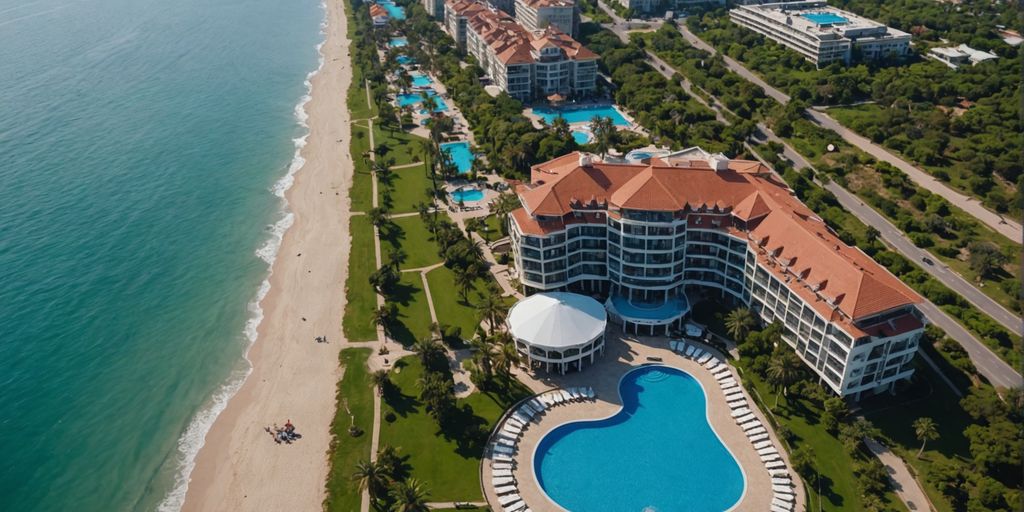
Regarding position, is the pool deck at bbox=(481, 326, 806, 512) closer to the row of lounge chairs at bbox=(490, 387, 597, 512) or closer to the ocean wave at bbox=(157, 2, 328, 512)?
the row of lounge chairs at bbox=(490, 387, 597, 512)

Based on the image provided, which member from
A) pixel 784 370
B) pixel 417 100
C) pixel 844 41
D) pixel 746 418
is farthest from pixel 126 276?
pixel 844 41

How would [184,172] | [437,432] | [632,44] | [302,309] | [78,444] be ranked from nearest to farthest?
1. [437,432]
2. [78,444]
3. [302,309]
4. [184,172]
5. [632,44]

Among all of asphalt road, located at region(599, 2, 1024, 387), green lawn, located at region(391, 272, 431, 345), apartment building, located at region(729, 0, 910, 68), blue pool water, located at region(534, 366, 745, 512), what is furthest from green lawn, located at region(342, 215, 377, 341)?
apartment building, located at region(729, 0, 910, 68)

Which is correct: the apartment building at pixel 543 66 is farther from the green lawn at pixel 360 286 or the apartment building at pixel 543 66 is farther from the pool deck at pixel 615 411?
the pool deck at pixel 615 411

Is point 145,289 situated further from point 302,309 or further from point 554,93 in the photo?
point 554,93

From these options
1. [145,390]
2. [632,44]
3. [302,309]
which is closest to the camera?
[145,390]

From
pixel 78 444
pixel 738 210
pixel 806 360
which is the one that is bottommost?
pixel 78 444

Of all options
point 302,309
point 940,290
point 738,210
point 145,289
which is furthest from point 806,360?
point 145,289
